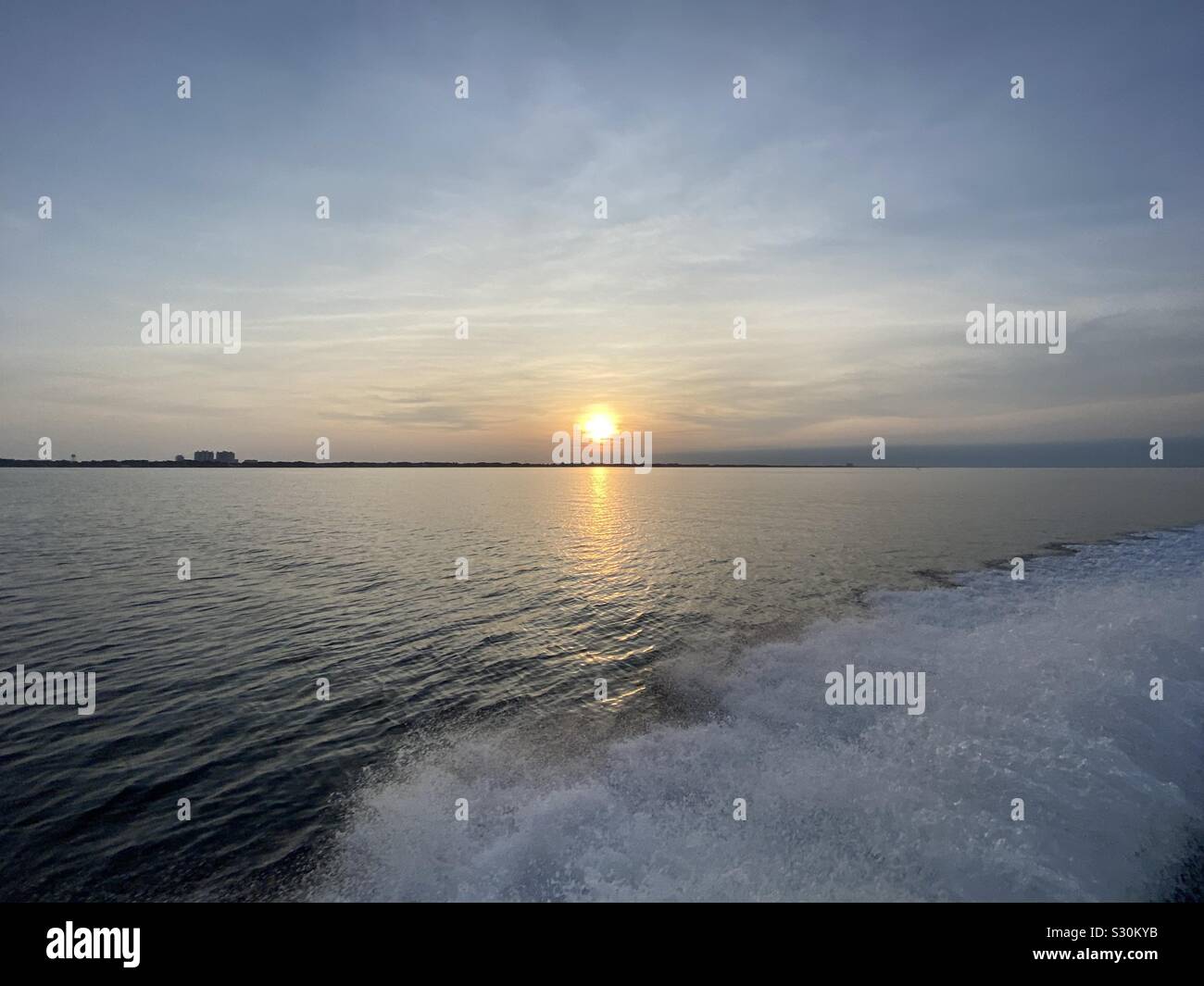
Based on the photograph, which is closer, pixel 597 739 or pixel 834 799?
pixel 834 799

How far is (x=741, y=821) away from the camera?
12633 mm

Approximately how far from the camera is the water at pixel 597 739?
37.4 ft

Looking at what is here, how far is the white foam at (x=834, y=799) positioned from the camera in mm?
10953

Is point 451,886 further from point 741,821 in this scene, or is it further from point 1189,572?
point 1189,572

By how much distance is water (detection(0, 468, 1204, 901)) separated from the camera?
1141 cm

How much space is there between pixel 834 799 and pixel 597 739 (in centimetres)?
692

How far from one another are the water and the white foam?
0.24 ft

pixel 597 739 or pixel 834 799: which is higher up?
pixel 834 799

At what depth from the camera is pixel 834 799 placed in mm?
13359

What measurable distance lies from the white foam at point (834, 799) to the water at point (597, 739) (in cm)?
7

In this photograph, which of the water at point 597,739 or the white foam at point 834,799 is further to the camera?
the water at point 597,739
